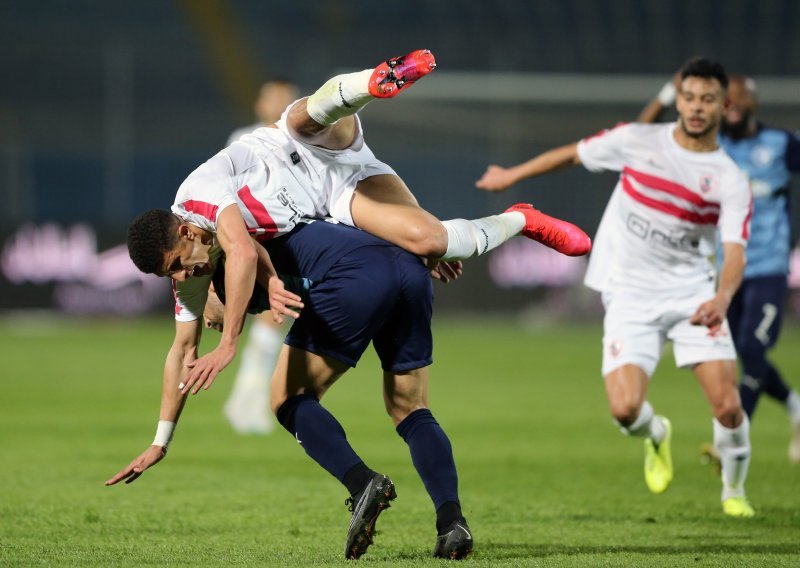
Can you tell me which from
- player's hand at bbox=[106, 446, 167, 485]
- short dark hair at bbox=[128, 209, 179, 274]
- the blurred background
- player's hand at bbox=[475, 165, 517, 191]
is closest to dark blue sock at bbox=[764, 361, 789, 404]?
player's hand at bbox=[475, 165, 517, 191]

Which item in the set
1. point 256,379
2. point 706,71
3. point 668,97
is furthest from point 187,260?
point 256,379

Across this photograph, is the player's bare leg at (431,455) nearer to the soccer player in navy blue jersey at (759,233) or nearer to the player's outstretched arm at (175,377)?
the player's outstretched arm at (175,377)

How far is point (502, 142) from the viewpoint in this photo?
22.2 metres

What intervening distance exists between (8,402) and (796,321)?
13.4 meters

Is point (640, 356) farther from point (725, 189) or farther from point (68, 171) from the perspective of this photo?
point (68, 171)

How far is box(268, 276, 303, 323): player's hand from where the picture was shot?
16.1 ft

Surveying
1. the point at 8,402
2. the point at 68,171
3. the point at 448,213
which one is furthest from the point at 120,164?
the point at 8,402

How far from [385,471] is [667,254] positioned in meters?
2.41

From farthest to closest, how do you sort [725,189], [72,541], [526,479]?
[526,479] → [725,189] → [72,541]

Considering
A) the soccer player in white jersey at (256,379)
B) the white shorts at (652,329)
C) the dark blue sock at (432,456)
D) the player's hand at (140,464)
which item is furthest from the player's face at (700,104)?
the soccer player in white jersey at (256,379)

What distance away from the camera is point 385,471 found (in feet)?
26.9

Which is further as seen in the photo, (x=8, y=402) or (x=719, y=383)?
(x=8, y=402)

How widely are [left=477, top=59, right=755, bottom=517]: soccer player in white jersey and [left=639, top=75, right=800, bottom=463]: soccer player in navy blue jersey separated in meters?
1.27

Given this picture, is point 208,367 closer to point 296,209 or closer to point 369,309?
point 369,309
